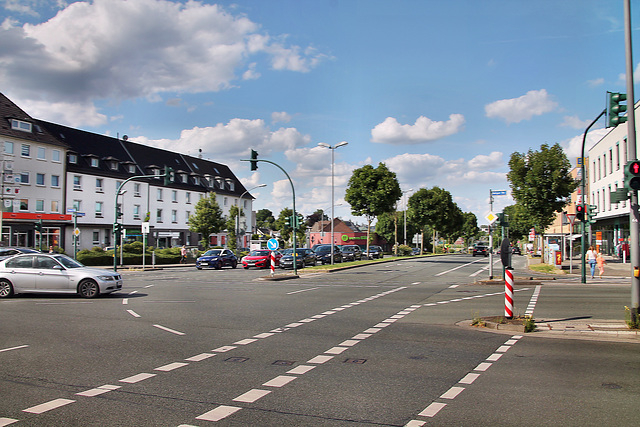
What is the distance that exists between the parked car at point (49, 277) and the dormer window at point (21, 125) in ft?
131

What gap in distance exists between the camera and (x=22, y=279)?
680 inches

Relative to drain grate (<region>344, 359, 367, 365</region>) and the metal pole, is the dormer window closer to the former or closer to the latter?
drain grate (<region>344, 359, 367, 365</region>)

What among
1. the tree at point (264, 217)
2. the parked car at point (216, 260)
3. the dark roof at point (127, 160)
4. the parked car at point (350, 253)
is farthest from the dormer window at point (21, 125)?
the tree at point (264, 217)

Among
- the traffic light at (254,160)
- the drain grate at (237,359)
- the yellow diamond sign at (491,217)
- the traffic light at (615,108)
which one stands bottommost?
the drain grate at (237,359)

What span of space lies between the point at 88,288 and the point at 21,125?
4265cm

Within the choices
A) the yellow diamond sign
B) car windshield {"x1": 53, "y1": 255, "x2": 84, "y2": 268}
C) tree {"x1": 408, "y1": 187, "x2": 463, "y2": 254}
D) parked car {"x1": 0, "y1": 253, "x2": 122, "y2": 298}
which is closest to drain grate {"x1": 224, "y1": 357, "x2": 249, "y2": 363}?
parked car {"x1": 0, "y1": 253, "x2": 122, "y2": 298}

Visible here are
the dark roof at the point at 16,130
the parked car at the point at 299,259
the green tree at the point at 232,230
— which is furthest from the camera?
the green tree at the point at 232,230

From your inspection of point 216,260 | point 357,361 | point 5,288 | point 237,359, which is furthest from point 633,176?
point 216,260

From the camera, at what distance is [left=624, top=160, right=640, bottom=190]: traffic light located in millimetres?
10633

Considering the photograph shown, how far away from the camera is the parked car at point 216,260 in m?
40.3

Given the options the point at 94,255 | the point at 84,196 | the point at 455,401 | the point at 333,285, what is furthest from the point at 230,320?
the point at 84,196

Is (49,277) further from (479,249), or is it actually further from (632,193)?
(479,249)

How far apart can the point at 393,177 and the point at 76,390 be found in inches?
1862

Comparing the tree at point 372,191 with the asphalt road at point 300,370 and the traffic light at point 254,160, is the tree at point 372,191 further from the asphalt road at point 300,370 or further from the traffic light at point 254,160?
the asphalt road at point 300,370
